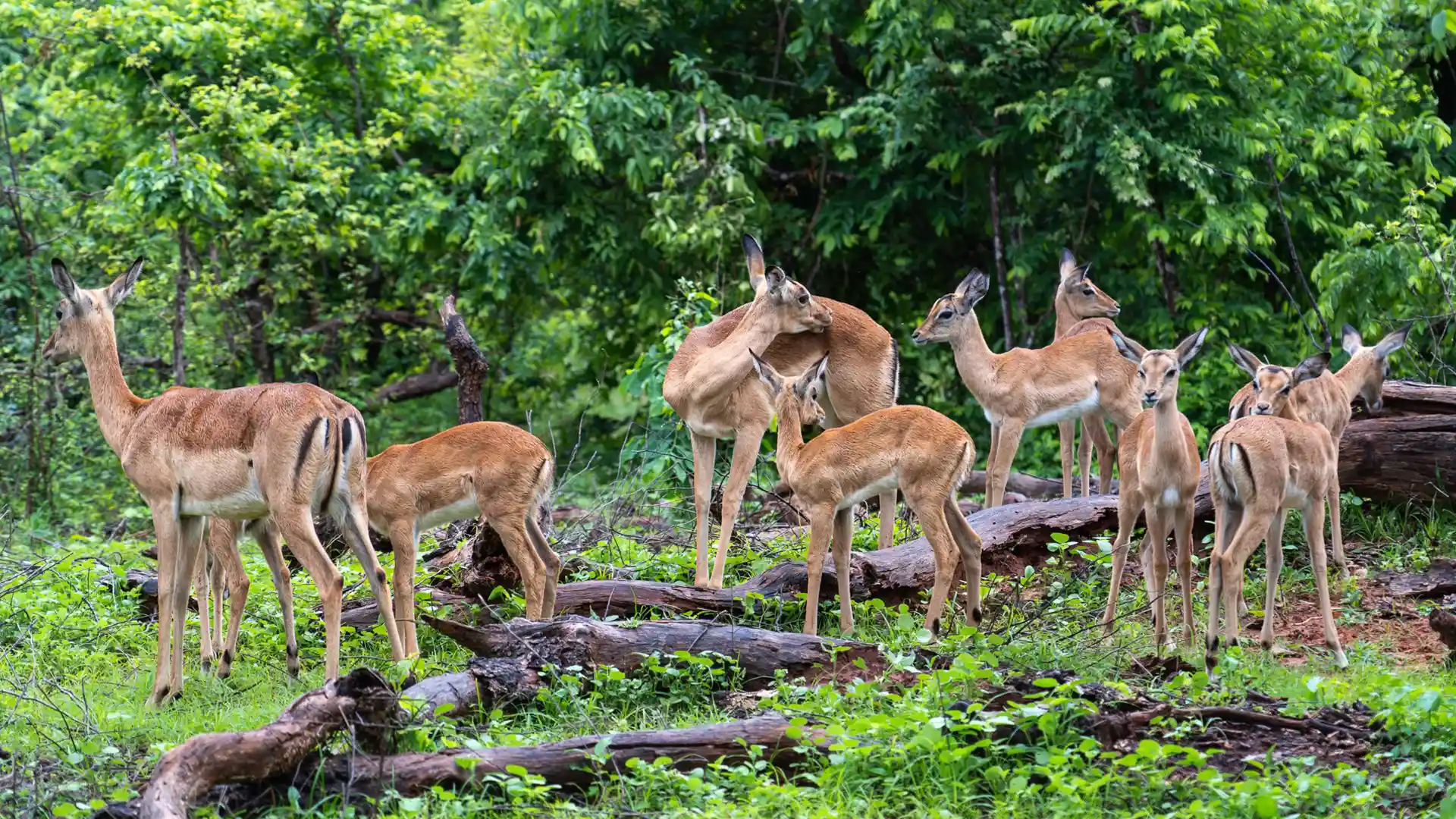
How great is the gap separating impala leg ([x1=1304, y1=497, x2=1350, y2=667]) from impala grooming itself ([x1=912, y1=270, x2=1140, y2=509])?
88.5 inches

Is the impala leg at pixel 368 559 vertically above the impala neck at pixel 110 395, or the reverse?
the impala neck at pixel 110 395

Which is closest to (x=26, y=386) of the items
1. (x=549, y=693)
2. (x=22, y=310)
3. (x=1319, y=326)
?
(x=22, y=310)

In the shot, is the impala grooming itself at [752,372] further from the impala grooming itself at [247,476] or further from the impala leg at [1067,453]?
the impala grooming itself at [247,476]

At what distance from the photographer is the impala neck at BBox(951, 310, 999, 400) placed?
33.8ft

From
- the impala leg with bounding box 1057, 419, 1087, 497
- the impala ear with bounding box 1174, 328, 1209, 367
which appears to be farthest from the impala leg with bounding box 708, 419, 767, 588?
the impala ear with bounding box 1174, 328, 1209, 367

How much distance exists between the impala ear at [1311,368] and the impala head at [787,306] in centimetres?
277

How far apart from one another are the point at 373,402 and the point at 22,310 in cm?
362

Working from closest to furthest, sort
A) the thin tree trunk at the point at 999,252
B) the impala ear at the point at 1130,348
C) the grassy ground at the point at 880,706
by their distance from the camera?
the grassy ground at the point at 880,706
the impala ear at the point at 1130,348
the thin tree trunk at the point at 999,252

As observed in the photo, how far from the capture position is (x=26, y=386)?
1398cm

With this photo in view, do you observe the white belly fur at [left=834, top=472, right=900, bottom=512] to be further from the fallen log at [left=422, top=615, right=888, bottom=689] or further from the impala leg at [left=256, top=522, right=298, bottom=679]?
the impala leg at [left=256, top=522, right=298, bottom=679]

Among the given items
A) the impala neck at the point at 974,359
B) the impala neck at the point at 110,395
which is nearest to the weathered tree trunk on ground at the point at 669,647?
the impala neck at the point at 110,395

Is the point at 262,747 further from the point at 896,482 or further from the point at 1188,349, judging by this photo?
the point at 1188,349

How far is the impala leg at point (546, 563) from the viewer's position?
7.91 metres

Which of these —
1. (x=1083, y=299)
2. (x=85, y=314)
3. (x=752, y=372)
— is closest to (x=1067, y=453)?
(x=1083, y=299)
